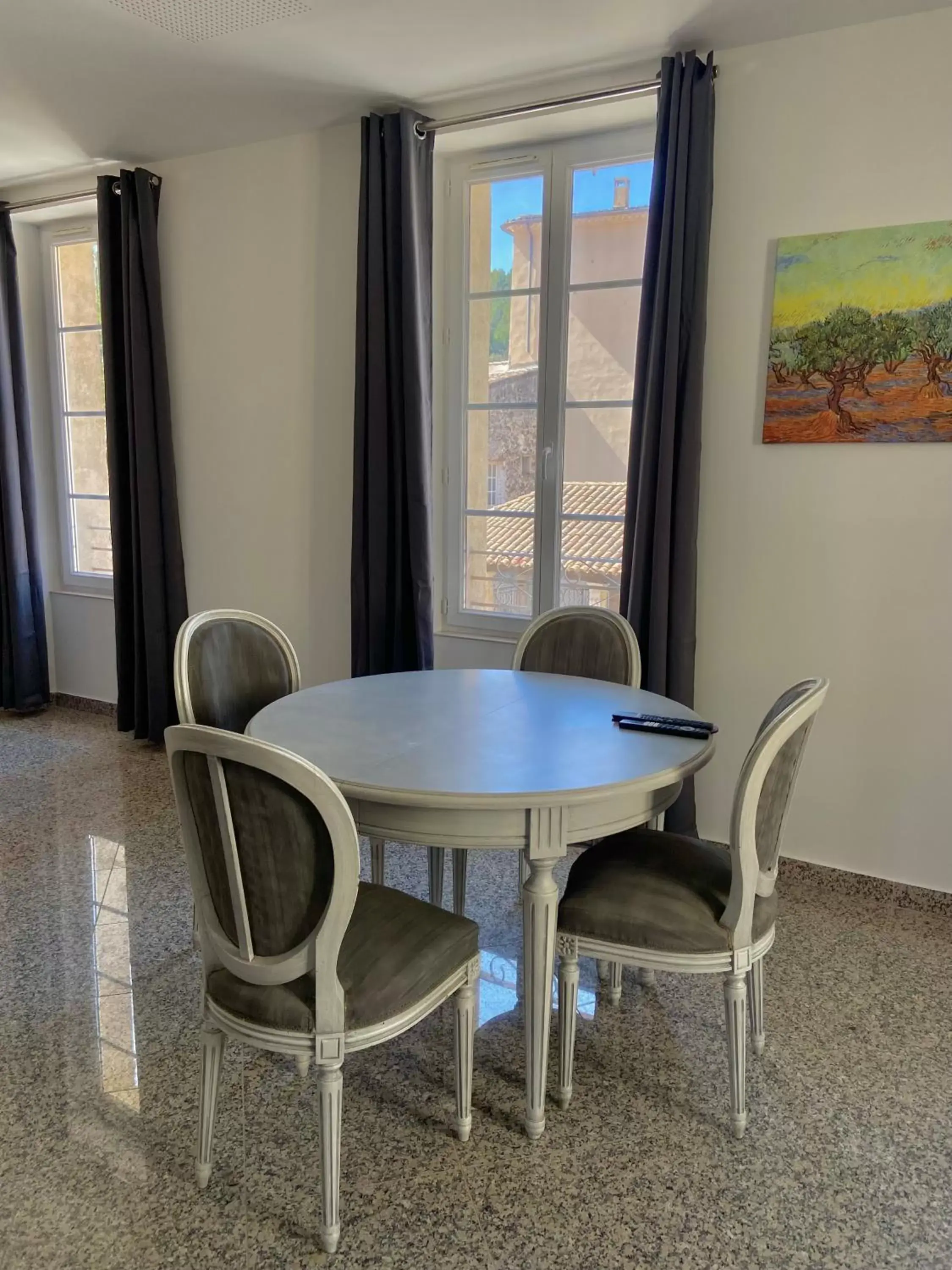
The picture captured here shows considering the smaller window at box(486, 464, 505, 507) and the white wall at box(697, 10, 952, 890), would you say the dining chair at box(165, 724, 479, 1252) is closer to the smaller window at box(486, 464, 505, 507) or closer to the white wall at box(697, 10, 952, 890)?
the white wall at box(697, 10, 952, 890)

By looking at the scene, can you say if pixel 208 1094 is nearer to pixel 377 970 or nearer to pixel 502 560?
pixel 377 970

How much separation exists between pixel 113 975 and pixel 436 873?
0.91m

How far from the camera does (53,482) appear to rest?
4.80 meters

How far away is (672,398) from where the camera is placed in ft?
9.04

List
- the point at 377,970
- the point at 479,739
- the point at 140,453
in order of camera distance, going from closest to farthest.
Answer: the point at 377,970 < the point at 479,739 < the point at 140,453

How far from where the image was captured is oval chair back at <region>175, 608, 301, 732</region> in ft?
7.21

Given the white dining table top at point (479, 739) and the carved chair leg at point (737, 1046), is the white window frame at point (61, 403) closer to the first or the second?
the white dining table top at point (479, 739)

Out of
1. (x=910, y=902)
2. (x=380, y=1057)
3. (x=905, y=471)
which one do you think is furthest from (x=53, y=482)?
(x=910, y=902)

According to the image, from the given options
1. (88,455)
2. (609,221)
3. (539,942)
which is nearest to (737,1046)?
(539,942)

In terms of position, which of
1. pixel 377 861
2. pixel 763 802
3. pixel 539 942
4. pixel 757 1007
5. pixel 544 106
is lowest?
pixel 757 1007

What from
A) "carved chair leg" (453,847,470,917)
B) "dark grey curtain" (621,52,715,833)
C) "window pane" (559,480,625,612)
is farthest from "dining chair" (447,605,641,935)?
"window pane" (559,480,625,612)

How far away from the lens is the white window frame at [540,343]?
3.19m

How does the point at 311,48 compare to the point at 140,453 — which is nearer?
the point at 311,48

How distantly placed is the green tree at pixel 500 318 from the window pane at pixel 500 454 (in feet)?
0.75
